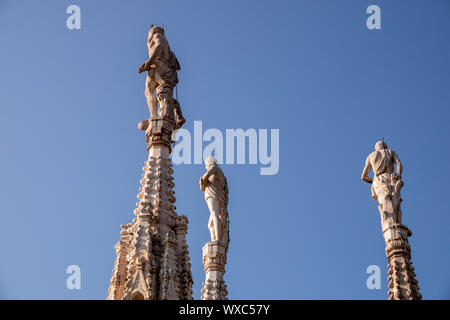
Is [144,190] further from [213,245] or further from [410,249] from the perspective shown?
[410,249]

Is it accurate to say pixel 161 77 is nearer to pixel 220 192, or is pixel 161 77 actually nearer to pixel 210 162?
pixel 210 162

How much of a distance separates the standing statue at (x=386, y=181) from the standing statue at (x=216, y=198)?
12.7ft

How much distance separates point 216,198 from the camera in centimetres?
2284

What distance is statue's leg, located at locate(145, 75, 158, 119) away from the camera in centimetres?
2573

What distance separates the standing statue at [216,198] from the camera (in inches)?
882

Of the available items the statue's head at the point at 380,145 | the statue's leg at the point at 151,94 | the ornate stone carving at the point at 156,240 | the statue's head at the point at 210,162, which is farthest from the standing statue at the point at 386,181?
the statue's leg at the point at 151,94

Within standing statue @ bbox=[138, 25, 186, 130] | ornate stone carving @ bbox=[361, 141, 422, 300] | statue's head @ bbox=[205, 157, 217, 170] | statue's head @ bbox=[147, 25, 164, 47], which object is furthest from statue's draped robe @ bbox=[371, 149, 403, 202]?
statue's head @ bbox=[147, 25, 164, 47]

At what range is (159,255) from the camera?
21969 millimetres

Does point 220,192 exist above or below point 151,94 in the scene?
below

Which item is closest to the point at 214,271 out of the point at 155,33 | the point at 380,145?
the point at 380,145

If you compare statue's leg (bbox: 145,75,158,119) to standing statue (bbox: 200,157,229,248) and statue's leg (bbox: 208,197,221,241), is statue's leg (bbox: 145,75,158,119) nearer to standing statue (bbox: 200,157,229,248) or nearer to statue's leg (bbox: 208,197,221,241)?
standing statue (bbox: 200,157,229,248)

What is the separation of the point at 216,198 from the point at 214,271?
→ 2.17 m

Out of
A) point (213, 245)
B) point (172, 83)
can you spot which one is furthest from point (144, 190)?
point (172, 83)
